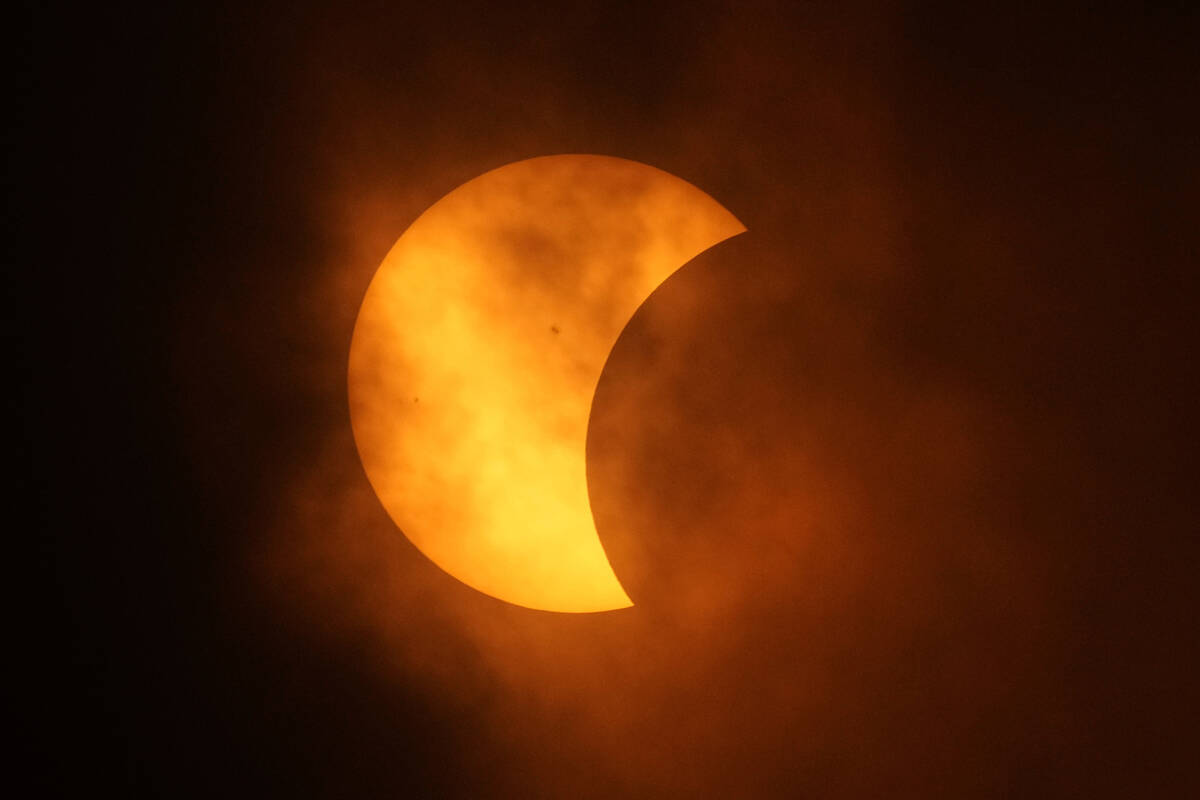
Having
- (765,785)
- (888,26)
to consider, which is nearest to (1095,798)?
(765,785)

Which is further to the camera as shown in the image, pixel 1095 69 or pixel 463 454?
pixel 463 454

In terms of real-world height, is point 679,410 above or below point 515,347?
A: below

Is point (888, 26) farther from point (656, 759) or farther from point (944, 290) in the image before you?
point (656, 759)
